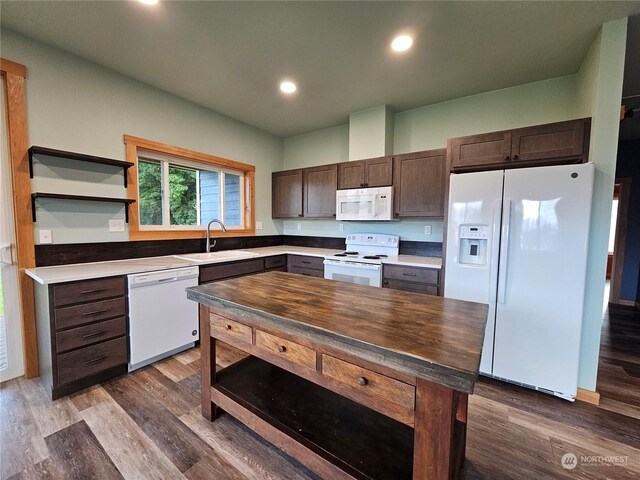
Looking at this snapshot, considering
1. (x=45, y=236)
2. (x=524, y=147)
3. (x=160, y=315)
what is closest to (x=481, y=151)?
(x=524, y=147)

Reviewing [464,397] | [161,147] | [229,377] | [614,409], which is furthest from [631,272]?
[161,147]

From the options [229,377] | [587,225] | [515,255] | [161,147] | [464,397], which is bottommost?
[229,377]

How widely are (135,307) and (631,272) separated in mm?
6942

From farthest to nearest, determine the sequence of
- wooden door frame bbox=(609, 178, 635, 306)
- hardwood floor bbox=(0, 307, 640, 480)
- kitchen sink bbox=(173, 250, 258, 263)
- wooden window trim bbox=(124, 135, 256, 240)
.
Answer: wooden door frame bbox=(609, 178, 635, 306) < kitchen sink bbox=(173, 250, 258, 263) < wooden window trim bbox=(124, 135, 256, 240) < hardwood floor bbox=(0, 307, 640, 480)

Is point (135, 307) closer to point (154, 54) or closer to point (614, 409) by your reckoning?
point (154, 54)

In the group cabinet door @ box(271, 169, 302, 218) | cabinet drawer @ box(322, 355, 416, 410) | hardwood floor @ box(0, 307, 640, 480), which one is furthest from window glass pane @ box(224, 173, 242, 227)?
cabinet drawer @ box(322, 355, 416, 410)

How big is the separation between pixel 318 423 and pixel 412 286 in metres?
1.72

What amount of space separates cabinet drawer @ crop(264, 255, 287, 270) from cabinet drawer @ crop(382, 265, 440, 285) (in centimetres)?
142

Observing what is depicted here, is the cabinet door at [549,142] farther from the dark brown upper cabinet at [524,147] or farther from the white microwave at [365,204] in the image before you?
the white microwave at [365,204]

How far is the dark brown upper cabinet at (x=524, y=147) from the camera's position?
204 cm

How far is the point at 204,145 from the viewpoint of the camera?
3277 millimetres

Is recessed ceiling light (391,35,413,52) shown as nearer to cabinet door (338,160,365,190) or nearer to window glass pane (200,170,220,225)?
cabinet door (338,160,365,190)

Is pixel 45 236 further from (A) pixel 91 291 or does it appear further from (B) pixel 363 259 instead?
(B) pixel 363 259

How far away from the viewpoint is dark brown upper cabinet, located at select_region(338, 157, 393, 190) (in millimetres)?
3162
